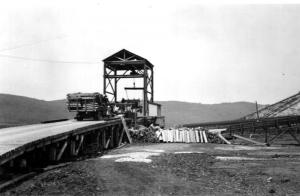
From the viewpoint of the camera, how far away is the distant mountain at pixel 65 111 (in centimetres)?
5227

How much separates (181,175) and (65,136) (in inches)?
180

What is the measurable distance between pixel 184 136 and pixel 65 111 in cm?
4263

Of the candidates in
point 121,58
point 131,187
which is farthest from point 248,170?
point 121,58

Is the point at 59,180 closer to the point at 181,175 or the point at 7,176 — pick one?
the point at 7,176

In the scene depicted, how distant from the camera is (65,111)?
6306cm

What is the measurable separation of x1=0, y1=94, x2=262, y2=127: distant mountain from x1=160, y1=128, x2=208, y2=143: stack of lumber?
25.1 meters

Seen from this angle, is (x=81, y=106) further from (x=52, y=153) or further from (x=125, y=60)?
(x=52, y=153)

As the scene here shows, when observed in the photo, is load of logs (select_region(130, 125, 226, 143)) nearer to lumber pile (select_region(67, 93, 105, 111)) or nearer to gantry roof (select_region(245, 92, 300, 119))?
lumber pile (select_region(67, 93, 105, 111))

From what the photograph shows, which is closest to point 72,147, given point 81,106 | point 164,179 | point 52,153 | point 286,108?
point 52,153

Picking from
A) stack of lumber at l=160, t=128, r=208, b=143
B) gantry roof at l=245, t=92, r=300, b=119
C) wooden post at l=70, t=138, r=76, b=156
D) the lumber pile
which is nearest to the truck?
the lumber pile

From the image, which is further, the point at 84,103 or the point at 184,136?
the point at 184,136

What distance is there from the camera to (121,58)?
Result: 90.2ft

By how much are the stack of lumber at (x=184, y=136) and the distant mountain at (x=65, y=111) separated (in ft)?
82.4

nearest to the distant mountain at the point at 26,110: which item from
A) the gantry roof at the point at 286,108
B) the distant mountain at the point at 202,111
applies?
the distant mountain at the point at 202,111
